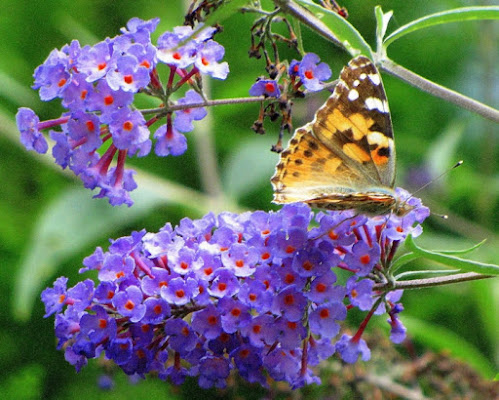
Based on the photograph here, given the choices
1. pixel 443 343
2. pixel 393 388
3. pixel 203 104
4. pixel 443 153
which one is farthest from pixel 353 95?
pixel 443 153

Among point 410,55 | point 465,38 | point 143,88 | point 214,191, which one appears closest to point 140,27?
point 143,88

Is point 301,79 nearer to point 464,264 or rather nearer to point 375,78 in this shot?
point 375,78

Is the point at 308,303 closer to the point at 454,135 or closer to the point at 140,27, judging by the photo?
the point at 140,27

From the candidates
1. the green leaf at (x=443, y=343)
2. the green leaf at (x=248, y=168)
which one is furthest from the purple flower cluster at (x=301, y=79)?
the green leaf at (x=248, y=168)

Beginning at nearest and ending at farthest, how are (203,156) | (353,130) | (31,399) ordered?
1. (353,130)
2. (31,399)
3. (203,156)

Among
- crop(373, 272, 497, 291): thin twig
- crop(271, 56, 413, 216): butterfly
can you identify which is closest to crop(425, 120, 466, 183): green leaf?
crop(271, 56, 413, 216): butterfly

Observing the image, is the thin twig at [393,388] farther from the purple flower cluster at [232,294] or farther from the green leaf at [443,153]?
the green leaf at [443,153]
